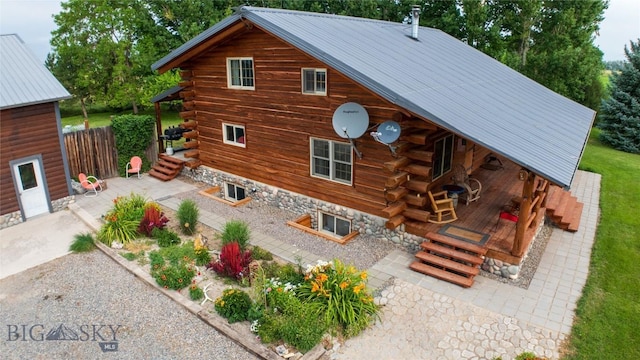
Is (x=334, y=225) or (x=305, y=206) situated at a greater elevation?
(x=305, y=206)

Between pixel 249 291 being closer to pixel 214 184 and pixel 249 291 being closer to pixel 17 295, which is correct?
pixel 17 295

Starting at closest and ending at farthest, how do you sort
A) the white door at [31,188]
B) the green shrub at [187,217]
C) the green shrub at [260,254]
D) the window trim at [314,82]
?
the green shrub at [260,254]
the window trim at [314,82]
the green shrub at [187,217]
the white door at [31,188]

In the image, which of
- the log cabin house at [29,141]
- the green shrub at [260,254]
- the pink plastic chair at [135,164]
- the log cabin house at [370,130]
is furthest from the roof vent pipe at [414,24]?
the log cabin house at [29,141]

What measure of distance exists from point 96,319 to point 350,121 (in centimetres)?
719

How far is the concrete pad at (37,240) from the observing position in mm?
11082

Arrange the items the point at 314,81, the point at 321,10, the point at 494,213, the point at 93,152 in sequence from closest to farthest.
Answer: the point at 494,213 → the point at 314,81 → the point at 93,152 → the point at 321,10

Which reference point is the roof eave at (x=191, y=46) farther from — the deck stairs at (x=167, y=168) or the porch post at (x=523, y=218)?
the porch post at (x=523, y=218)

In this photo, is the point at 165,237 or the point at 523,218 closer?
the point at 523,218

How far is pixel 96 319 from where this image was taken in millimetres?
8562

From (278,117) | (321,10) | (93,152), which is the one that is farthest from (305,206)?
(321,10)

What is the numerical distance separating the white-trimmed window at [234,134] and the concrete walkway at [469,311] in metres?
4.27

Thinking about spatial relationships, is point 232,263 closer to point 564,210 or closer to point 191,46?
point 191,46

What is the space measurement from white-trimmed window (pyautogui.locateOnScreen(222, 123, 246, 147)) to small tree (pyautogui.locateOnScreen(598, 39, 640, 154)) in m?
21.6

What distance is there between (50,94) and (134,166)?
15.5 feet
